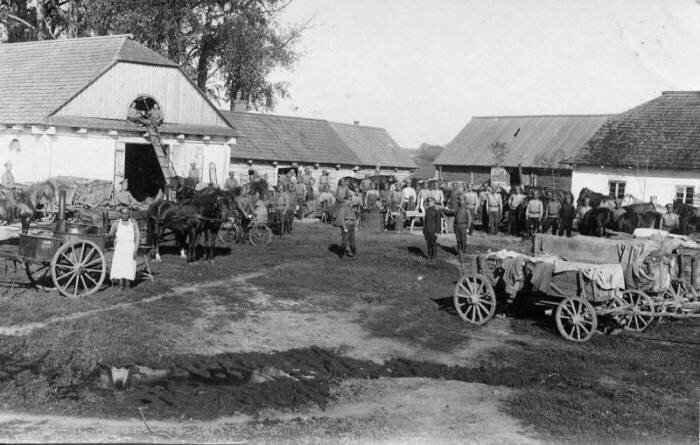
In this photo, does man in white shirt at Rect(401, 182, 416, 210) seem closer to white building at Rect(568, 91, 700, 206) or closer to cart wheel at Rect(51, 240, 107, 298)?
white building at Rect(568, 91, 700, 206)

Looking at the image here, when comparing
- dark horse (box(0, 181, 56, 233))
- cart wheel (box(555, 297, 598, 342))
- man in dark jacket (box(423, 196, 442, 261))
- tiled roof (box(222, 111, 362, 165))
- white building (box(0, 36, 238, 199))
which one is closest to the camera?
cart wheel (box(555, 297, 598, 342))

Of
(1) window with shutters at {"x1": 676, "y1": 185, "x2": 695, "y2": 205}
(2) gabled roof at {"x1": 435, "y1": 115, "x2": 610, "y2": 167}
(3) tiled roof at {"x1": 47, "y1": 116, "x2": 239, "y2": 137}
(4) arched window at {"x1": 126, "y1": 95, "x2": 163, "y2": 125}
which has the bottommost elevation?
(1) window with shutters at {"x1": 676, "y1": 185, "x2": 695, "y2": 205}

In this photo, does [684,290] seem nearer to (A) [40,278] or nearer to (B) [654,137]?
(A) [40,278]

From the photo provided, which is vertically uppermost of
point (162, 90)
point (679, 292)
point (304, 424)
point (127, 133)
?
point (162, 90)

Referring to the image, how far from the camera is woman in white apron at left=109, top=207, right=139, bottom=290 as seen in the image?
13.5 metres

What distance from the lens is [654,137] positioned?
33.3 metres

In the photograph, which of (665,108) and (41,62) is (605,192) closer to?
(665,108)

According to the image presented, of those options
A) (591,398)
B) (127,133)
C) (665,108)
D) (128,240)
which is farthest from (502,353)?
(665,108)

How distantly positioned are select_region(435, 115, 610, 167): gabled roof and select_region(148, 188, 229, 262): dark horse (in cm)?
3243

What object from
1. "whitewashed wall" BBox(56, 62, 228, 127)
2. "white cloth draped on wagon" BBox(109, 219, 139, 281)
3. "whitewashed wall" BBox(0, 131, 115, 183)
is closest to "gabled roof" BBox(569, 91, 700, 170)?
"whitewashed wall" BBox(56, 62, 228, 127)

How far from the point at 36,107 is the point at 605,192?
24.9 m

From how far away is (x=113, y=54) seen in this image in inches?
994

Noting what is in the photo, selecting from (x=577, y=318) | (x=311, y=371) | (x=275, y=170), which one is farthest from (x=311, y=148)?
(x=311, y=371)

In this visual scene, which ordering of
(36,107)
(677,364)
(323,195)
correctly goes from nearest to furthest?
(677,364), (36,107), (323,195)
